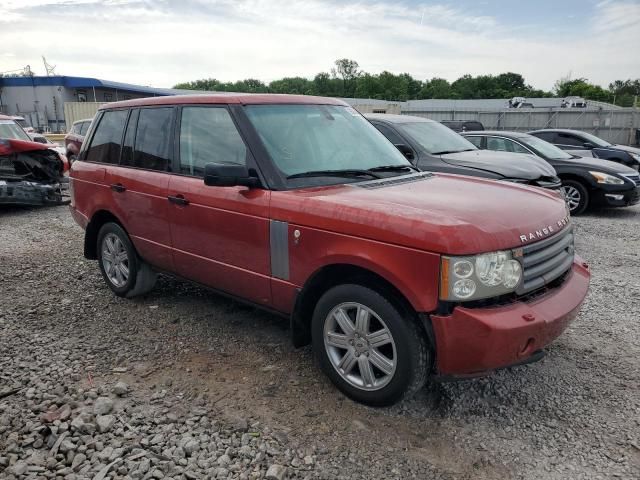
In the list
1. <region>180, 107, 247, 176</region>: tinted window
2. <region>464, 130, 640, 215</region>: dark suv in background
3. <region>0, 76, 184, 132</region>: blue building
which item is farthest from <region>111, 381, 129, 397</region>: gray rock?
<region>0, 76, 184, 132</region>: blue building

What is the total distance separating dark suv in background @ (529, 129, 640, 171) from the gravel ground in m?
9.15

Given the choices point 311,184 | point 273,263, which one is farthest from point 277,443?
point 311,184

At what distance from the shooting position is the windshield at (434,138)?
7.63m

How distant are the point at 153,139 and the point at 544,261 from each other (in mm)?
3311

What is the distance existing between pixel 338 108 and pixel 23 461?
337 centimetres

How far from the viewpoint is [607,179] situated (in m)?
9.14

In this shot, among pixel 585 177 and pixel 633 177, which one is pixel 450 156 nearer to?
pixel 585 177

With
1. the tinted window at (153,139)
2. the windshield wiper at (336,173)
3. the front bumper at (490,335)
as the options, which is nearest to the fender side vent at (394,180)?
the windshield wiper at (336,173)

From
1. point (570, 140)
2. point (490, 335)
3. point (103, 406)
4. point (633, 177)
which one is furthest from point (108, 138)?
point (570, 140)

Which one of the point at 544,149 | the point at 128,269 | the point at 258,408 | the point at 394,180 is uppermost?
the point at 394,180

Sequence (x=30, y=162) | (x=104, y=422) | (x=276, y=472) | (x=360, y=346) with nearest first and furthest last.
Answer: (x=276, y=472) → (x=104, y=422) → (x=360, y=346) → (x=30, y=162)

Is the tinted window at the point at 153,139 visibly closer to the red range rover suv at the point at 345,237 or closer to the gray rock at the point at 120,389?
the red range rover suv at the point at 345,237

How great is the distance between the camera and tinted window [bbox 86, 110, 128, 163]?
16.1 feet

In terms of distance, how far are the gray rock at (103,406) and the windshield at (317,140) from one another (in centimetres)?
187
